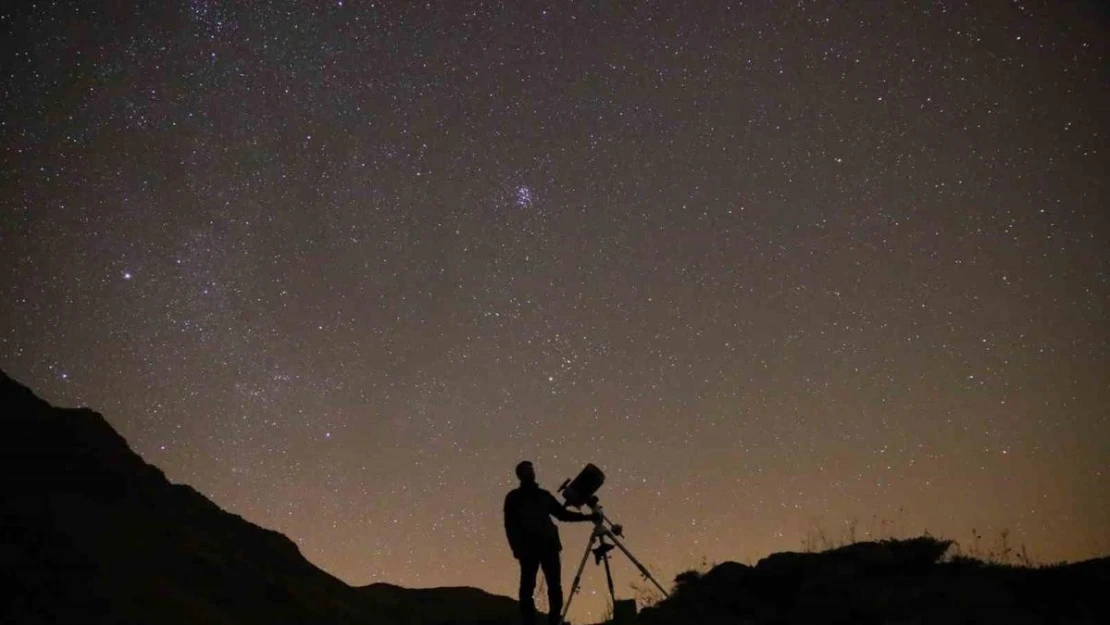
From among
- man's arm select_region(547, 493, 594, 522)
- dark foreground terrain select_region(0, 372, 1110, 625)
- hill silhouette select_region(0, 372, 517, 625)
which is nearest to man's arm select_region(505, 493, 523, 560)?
man's arm select_region(547, 493, 594, 522)

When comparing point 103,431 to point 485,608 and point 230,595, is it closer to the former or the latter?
point 230,595

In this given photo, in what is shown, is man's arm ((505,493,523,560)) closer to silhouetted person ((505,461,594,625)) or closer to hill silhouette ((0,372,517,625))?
silhouetted person ((505,461,594,625))

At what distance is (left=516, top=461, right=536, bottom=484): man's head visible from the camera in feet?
20.9

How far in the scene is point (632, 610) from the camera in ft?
19.8

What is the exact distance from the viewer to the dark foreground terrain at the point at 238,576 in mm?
5961

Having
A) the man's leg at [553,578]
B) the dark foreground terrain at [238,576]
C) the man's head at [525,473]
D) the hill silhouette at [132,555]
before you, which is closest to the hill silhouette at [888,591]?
the dark foreground terrain at [238,576]

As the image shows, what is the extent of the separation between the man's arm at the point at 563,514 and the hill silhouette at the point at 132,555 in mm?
5169

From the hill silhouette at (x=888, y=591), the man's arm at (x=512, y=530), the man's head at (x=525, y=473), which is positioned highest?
the man's head at (x=525, y=473)

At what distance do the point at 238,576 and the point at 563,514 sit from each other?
43.6 ft

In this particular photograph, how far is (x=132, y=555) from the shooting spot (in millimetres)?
14227

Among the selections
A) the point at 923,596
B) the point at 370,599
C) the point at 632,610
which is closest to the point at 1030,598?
the point at 923,596

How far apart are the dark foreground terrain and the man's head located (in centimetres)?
188

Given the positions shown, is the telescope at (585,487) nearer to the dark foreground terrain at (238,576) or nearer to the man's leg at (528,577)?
the man's leg at (528,577)

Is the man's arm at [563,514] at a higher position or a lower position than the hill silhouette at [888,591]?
higher
